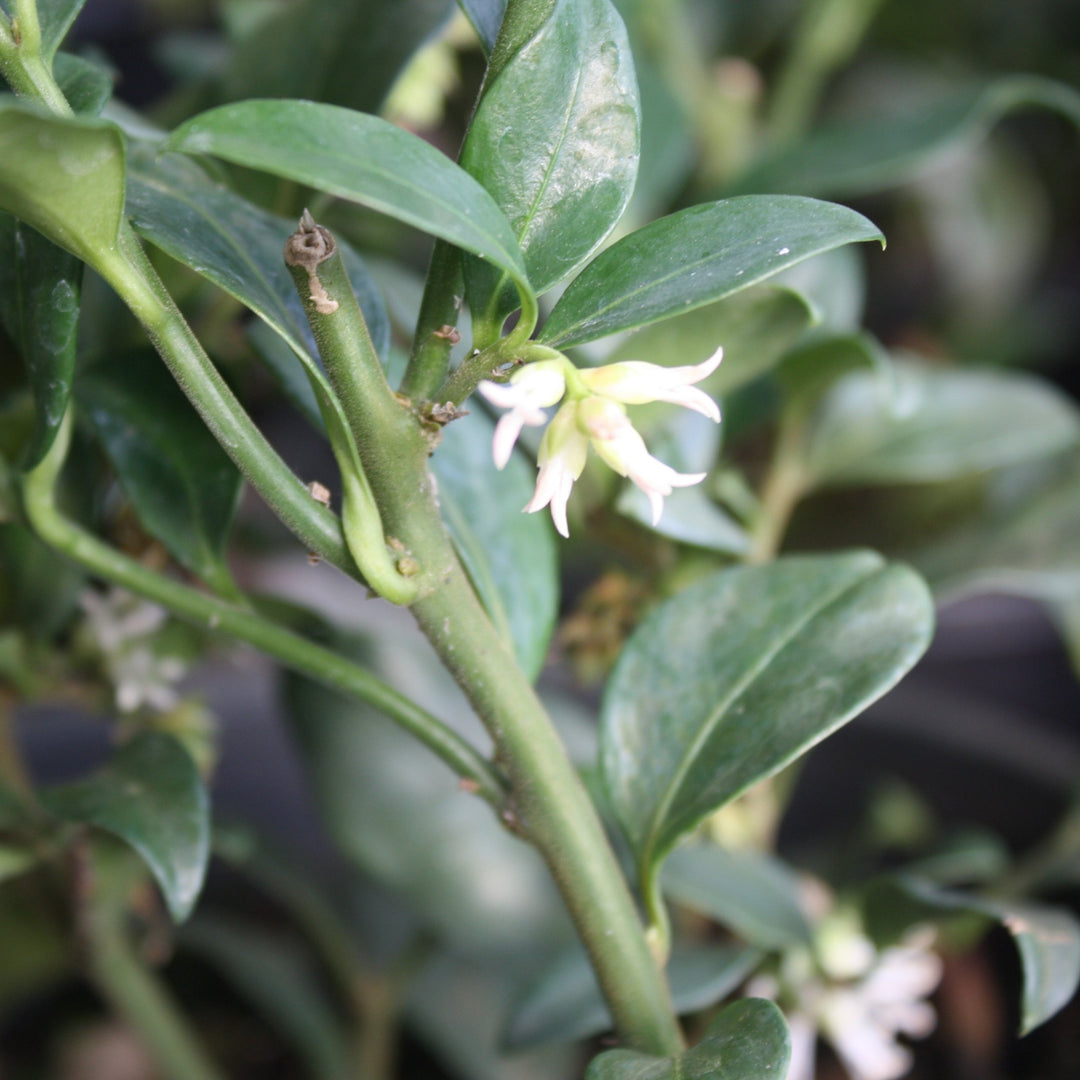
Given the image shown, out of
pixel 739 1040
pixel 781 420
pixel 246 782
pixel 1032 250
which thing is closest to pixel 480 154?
pixel 739 1040

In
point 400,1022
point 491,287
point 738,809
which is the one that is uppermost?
point 491,287

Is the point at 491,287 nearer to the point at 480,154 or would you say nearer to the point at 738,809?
the point at 480,154

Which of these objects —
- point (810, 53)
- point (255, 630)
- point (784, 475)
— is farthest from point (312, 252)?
point (810, 53)

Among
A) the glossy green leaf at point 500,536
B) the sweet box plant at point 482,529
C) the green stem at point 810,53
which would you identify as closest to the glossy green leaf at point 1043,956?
the sweet box plant at point 482,529

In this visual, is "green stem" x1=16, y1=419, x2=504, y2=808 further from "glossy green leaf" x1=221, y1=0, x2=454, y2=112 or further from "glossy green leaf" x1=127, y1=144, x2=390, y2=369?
"glossy green leaf" x1=221, y1=0, x2=454, y2=112

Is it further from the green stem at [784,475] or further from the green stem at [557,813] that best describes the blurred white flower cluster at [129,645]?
the green stem at [784,475]
